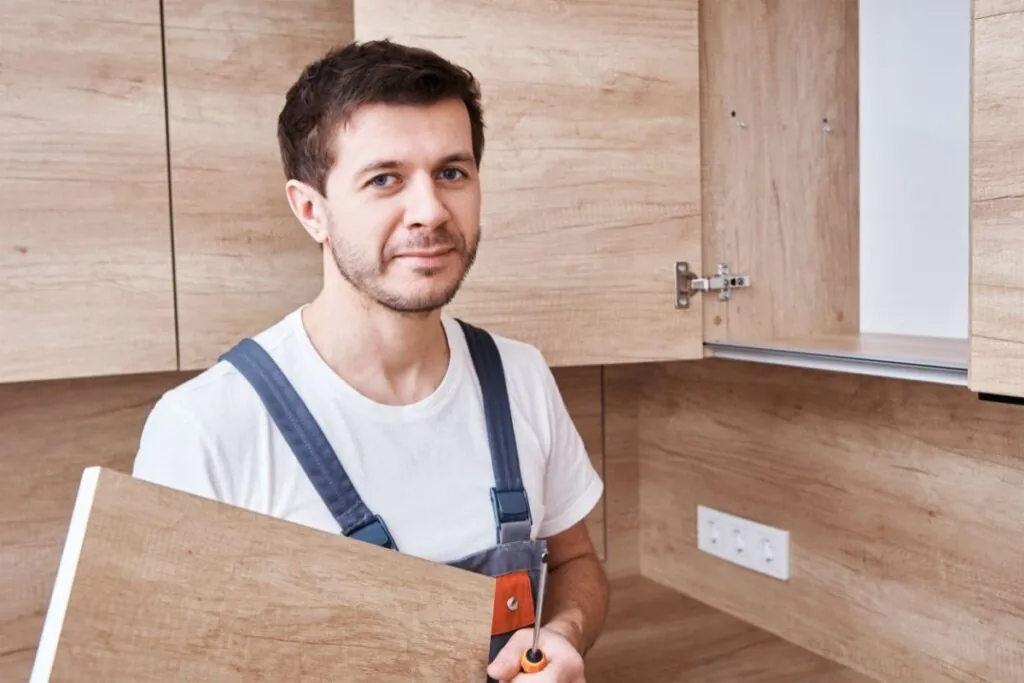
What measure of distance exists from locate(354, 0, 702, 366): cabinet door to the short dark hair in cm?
10

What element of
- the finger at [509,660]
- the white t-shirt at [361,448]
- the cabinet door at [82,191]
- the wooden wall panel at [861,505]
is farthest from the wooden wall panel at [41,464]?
the wooden wall panel at [861,505]

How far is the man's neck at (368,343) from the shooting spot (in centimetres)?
112

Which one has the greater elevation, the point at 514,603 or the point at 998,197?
the point at 998,197

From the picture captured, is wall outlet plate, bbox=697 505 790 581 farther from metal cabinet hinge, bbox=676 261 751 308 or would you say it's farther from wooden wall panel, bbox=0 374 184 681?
wooden wall panel, bbox=0 374 184 681

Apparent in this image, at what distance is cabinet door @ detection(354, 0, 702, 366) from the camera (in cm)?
125

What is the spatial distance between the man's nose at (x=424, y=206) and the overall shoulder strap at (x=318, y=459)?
21 cm

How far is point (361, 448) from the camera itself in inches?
42.7

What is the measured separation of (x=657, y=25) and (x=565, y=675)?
81 cm

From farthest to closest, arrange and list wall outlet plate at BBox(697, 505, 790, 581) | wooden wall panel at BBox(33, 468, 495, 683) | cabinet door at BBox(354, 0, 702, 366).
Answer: wall outlet plate at BBox(697, 505, 790, 581)
cabinet door at BBox(354, 0, 702, 366)
wooden wall panel at BBox(33, 468, 495, 683)

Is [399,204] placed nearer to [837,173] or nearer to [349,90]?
[349,90]

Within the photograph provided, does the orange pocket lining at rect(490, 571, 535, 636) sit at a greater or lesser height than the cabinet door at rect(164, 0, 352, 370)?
lesser

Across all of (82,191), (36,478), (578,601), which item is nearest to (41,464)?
(36,478)

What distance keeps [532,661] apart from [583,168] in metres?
0.62

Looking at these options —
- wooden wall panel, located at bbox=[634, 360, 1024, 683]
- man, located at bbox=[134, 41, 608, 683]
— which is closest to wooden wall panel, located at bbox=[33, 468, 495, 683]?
man, located at bbox=[134, 41, 608, 683]
